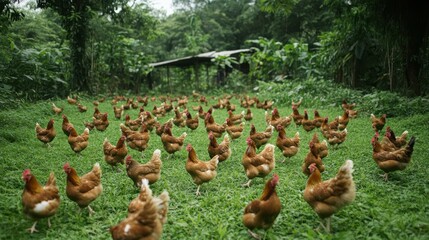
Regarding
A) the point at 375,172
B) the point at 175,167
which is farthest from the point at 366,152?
the point at 175,167

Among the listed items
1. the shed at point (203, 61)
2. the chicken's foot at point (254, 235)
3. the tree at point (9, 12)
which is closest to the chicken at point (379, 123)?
the chicken's foot at point (254, 235)

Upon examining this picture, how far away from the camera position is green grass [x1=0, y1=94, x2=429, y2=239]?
4480 millimetres

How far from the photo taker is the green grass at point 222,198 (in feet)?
14.7

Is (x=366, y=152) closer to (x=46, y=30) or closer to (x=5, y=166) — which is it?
(x=5, y=166)

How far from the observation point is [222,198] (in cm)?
576

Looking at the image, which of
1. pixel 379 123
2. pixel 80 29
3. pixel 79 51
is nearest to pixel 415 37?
pixel 379 123

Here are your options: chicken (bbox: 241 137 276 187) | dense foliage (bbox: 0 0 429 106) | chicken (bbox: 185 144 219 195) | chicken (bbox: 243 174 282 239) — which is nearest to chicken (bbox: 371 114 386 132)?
dense foliage (bbox: 0 0 429 106)

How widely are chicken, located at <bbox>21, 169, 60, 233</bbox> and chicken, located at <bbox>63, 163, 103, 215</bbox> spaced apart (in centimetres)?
26

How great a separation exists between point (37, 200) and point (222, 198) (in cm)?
289

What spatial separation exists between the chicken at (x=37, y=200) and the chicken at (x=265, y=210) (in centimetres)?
271

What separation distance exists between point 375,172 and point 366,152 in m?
1.52

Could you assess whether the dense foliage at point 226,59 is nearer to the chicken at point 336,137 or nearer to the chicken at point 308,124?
the chicken at point 336,137

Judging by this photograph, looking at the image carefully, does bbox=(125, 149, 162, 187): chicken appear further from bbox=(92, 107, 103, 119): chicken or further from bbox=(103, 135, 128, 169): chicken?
bbox=(92, 107, 103, 119): chicken

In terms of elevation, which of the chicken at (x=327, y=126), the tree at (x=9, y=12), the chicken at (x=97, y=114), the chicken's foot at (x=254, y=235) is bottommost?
the chicken's foot at (x=254, y=235)
